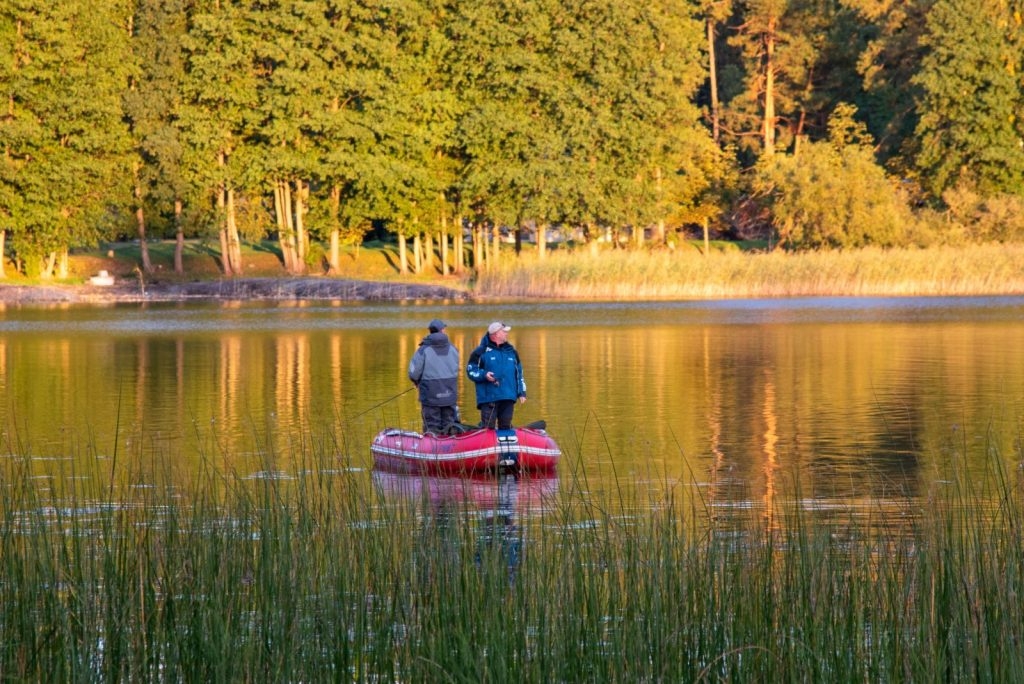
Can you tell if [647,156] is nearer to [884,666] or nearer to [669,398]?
[669,398]

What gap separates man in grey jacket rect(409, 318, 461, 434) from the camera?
1789cm

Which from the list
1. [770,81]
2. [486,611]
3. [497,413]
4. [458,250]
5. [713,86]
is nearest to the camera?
[486,611]

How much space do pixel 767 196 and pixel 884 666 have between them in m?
67.7

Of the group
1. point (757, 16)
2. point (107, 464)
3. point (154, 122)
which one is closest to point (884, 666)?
point (107, 464)

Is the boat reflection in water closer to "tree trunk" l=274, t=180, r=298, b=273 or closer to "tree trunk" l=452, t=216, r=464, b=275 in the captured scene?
"tree trunk" l=274, t=180, r=298, b=273

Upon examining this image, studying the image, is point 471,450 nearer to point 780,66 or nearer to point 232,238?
point 232,238

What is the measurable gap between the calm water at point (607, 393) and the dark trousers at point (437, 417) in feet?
2.74

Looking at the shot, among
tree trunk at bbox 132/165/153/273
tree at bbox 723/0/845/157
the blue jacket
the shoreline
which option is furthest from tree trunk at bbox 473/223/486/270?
the blue jacket

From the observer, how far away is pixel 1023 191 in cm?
7494

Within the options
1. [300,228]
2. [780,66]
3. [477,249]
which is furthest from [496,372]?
[780,66]

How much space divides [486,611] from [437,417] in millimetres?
9946

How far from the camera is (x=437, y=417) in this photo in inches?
718

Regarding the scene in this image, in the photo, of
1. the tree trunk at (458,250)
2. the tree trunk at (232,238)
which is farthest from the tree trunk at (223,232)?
the tree trunk at (458,250)

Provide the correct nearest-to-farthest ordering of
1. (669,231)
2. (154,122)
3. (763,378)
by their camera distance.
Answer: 1. (763,378)
2. (154,122)
3. (669,231)
